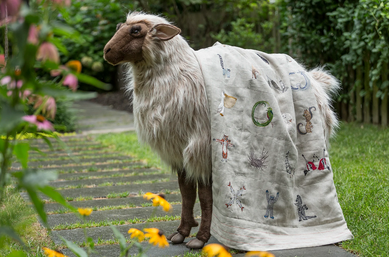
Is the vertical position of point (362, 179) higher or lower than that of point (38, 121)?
lower

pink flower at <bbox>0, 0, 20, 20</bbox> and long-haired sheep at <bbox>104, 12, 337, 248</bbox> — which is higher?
pink flower at <bbox>0, 0, 20, 20</bbox>

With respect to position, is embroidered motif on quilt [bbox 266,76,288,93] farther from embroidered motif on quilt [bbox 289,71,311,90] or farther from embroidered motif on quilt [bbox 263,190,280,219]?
embroidered motif on quilt [bbox 263,190,280,219]

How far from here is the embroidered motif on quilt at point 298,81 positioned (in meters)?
2.69

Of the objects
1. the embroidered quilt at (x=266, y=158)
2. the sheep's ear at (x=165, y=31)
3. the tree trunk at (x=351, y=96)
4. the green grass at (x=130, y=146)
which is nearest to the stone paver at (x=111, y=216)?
the embroidered quilt at (x=266, y=158)

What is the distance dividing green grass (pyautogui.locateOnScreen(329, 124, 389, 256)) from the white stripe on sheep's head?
1619 millimetres

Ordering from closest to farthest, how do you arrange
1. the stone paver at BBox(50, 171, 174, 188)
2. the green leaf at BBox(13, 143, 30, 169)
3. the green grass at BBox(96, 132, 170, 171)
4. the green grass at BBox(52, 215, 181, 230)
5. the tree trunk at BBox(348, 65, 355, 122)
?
the green leaf at BBox(13, 143, 30, 169) < the green grass at BBox(52, 215, 181, 230) < the stone paver at BBox(50, 171, 174, 188) < the green grass at BBox(96, 132, 170, 171) < the tree trunk at BBox(348, 65, 355, 122)

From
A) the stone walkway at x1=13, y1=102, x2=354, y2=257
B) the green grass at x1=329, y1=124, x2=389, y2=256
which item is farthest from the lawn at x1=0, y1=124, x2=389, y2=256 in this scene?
the stone walkway at x1=13, y1=102, x2=354, y2=257

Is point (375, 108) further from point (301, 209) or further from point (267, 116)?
point (267, 116)

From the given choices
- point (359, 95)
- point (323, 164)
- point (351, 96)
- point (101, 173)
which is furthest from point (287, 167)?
point (351, 96)

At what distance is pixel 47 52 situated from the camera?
1.06 metres

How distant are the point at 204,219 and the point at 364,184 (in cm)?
165

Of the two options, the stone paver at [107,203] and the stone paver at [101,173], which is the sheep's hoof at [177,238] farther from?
the stone paver at [101,173]

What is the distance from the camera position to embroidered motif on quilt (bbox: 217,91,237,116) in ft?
8.03

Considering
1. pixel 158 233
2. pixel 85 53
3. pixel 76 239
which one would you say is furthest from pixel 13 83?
pixel 85 53
